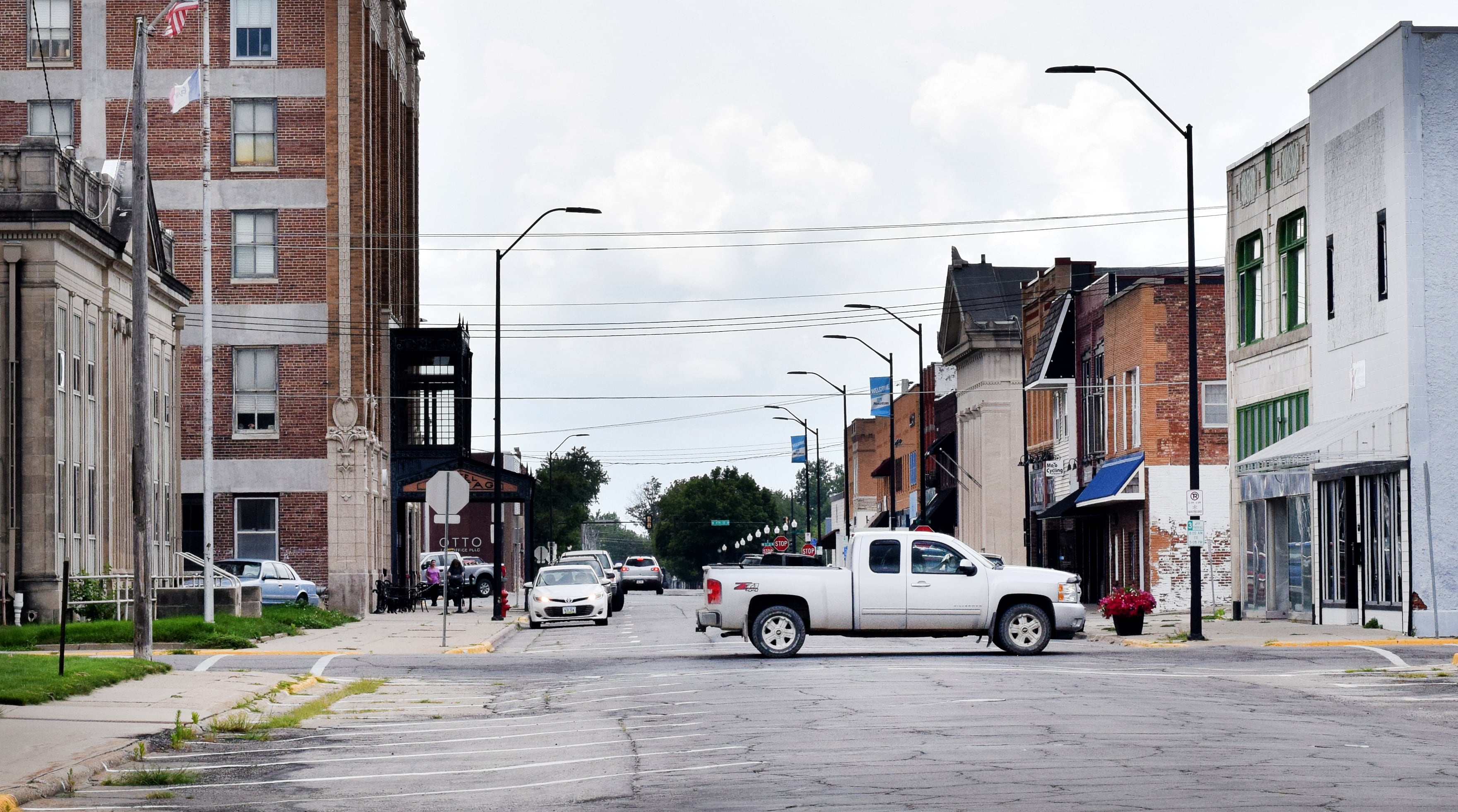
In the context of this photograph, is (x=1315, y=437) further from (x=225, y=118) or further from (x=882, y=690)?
(x=225, y=118)

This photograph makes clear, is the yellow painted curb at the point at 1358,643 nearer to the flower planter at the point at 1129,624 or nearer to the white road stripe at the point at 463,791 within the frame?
the flower planter at the point at 1129,624

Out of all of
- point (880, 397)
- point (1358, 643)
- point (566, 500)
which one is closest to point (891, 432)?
point (880, 397)

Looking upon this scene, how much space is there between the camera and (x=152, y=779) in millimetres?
12656

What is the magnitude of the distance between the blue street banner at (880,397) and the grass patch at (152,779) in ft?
184

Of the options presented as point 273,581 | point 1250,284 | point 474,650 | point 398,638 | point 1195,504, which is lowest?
point 398,638

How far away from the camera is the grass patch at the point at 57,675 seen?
17281 millimetres

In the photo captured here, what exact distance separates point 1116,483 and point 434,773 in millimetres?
35499

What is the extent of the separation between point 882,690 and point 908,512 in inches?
2639

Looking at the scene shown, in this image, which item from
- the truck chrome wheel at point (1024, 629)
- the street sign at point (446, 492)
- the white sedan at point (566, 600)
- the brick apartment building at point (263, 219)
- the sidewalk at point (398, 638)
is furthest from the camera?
the brick apartment building at point (263, 219)

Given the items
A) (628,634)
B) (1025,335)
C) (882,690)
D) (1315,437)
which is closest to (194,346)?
(628,634)

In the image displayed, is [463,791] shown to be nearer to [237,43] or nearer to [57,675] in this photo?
[57,675]

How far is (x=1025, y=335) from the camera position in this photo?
208 ft

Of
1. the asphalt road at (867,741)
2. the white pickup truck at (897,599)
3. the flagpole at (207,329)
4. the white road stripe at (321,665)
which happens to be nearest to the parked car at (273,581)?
the flagpole at (207,329)

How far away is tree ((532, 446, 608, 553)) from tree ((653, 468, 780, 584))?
14353 millimetres
